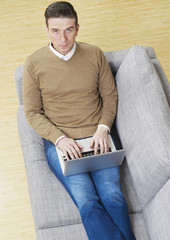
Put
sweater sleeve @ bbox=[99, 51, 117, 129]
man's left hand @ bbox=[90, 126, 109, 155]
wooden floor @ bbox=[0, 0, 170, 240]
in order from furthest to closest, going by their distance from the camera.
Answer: wooden floor @ bbox=[0, 0, 170, 240] → sweater sleeve @ bbox=[99, 51, 117, 129] → man's left hand @ bbox=[90, 126, 109, 155]

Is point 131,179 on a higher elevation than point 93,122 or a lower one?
lower

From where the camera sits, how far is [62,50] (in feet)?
6.09

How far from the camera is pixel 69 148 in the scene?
1.82 metres

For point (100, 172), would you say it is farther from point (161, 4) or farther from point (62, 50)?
point (161, 4)

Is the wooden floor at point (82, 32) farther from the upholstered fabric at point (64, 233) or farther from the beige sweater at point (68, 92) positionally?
the upholstered fabric at point (64, 233)

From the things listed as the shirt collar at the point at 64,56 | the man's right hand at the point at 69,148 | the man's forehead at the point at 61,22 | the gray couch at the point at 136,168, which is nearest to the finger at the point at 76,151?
the man's right hand at the point at 69,148

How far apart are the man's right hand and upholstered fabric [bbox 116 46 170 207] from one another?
30cm

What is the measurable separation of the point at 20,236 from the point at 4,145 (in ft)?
2.24

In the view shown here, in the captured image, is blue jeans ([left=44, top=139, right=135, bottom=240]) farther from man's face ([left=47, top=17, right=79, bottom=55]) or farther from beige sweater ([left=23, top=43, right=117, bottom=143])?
man's face ([left=47, top=17, right=79, bottom=55])

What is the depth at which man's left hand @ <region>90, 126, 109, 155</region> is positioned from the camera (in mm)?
1845

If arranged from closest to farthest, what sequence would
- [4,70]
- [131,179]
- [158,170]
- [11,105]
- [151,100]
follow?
[158,170] → [151,100] → [131,179] → [11,105] → [4,70]

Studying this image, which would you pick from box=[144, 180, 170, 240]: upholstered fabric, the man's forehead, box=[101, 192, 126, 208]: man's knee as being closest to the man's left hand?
box=[101, 192, 126, 208]: man's knee

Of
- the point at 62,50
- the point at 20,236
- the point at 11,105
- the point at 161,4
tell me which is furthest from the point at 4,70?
the point at 161,4

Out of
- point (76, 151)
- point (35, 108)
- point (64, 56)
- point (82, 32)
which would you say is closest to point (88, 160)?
point (76, 151)
